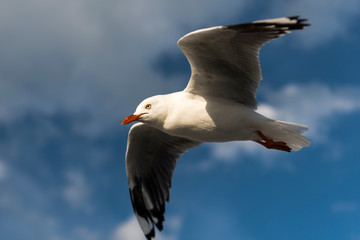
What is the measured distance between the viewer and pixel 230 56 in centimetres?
660

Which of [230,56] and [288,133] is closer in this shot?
[230,56]

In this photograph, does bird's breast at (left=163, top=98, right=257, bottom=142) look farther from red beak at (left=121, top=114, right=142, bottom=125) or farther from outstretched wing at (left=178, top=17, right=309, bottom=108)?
red beak at (left=121, top=114, right=142, bottom=125)

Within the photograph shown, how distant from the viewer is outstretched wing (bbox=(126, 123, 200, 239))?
860cm

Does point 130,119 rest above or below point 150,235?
above

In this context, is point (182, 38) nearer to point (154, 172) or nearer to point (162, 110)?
point (162, 110)

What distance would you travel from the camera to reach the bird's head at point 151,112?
22.9 feet

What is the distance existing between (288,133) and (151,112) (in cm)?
225

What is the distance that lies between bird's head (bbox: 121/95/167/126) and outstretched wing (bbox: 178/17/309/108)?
0.51 m

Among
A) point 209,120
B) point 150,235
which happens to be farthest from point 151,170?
point 209,120

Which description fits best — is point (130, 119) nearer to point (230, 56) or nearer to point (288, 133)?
point (230, 56)

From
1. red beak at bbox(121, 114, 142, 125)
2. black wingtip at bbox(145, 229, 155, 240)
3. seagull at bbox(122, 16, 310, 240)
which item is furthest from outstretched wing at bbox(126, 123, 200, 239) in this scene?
seagull at bbox(122, 16, 310, 240)

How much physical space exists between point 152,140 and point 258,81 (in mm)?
2540

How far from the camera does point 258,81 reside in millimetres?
7090

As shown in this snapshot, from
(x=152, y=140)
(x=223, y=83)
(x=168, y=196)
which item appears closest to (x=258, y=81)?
(x=223, y=83)
